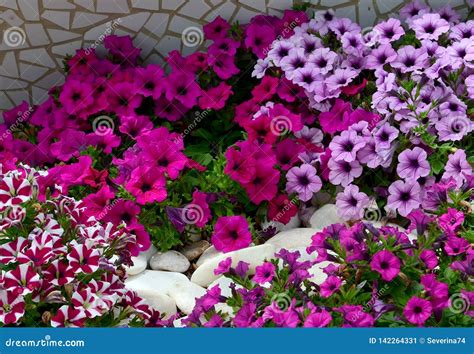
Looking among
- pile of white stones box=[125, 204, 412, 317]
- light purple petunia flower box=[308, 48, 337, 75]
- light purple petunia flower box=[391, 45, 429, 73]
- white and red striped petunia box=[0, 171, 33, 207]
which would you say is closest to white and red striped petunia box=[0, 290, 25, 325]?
white and red striped petunia box=[0, 171, 33, 207]

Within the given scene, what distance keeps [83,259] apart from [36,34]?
92.3 inches

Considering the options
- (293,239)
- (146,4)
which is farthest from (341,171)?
(146,4)

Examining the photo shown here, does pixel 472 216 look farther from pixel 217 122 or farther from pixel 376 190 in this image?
pixel 217 122

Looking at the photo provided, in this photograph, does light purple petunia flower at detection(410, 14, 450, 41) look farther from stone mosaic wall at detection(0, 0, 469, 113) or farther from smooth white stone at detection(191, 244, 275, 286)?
smooth white stone at detection(191, 244, 275, 286)

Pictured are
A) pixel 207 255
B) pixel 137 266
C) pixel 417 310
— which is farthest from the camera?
pixel 207 255

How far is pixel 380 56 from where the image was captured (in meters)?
4.47

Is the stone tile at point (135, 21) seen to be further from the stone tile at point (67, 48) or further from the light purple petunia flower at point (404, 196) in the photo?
the light purple petunia flower at point (404, 196)

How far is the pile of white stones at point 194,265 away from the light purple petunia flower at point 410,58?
752mm

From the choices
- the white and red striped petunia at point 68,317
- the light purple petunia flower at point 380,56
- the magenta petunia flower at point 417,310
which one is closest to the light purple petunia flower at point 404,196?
the light purple petunia flower at point 380,56

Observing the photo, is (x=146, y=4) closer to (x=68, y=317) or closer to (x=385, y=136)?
(x=385, y=136)

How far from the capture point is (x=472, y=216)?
11.4ft

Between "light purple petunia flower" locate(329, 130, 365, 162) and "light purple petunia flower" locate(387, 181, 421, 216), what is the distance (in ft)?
0.74

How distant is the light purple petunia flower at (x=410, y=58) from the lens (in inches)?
173

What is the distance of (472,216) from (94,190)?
1585 mm
